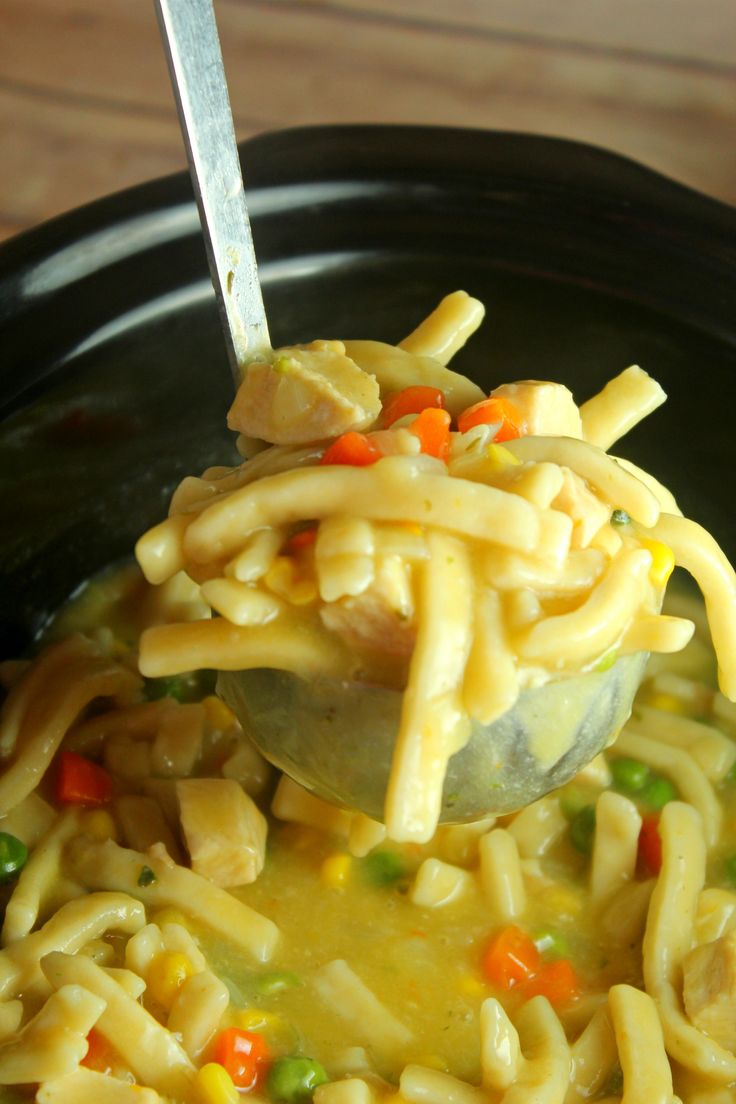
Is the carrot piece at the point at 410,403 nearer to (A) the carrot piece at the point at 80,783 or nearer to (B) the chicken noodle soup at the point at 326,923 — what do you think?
(B) the chicken noodle soup at the point at 326,923

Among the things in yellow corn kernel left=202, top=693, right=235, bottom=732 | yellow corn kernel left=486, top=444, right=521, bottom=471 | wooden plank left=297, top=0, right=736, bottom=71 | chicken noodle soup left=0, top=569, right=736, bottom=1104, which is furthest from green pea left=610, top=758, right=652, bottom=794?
wooden plank left=297, top=0, right=736, bottom=71

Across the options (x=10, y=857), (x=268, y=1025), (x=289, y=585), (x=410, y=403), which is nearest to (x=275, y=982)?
(x=268, y=1025)

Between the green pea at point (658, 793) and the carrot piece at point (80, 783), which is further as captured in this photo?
the green pea at point (658, 793)

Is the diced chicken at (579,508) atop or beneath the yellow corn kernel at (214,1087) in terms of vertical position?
atop

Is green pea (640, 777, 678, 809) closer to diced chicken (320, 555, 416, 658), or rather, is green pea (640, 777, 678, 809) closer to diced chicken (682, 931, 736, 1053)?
diced chicken (682, 931, 736, 1053)

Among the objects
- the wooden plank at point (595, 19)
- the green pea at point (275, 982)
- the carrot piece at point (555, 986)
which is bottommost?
the carrot piece at point (555, 986)

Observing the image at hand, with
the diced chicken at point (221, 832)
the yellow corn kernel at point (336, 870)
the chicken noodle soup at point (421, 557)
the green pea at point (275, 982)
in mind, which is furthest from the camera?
the yellow corn kernel at point (336, 870)

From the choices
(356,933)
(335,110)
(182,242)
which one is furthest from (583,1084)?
(335,110)

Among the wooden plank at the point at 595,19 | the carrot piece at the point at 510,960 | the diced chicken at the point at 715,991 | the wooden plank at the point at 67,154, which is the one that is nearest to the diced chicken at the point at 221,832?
the carrot piece at the point at 510,960

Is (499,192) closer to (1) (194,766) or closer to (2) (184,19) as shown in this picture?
(2) (184,19)
